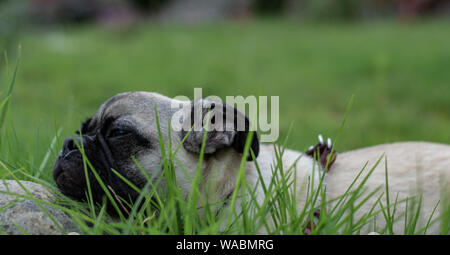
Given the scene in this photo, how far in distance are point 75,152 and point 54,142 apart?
1.60 ft

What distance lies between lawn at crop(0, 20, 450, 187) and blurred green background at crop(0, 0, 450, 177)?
2 cm

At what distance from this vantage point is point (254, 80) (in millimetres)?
7816

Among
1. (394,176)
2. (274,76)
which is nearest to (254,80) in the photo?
(274,76)

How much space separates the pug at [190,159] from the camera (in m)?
2.15

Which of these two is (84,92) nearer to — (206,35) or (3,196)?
(3,196)

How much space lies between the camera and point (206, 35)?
43.8ft

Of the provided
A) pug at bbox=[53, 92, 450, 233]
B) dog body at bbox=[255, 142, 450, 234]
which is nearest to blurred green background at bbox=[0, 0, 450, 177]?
pug at bbox=[53, 92, 450, 233]

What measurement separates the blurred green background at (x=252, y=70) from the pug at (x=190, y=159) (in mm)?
407

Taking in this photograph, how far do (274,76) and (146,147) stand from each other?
20.5 feet

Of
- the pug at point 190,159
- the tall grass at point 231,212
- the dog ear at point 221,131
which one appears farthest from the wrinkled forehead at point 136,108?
the tall grass at point 231,212

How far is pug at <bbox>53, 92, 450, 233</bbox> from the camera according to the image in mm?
2146

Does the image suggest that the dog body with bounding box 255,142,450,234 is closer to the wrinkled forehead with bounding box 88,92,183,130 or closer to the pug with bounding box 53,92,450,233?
the pug with bounding box 53,92,450,233

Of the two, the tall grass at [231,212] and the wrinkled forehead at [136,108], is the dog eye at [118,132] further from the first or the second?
the tall grass at [231,212]
